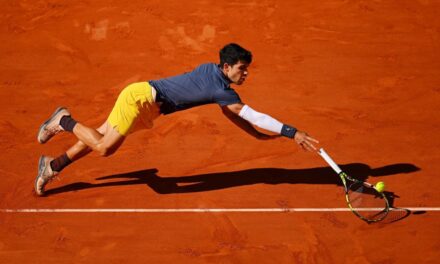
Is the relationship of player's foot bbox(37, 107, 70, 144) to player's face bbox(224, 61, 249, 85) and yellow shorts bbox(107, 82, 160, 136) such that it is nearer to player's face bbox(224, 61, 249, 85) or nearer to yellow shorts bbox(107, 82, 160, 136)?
yellow shorts bbox(107, 82, 160, 136)

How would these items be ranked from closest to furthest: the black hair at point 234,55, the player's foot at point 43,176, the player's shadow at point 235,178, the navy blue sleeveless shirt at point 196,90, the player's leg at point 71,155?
the black hair at point 234,55
the navy blue sleeveless shirt at point 196,90
the player's leg at point 71,155
the player's foot at point 43,176
the player's shadow at point 235,178

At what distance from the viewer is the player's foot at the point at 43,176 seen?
6965 millimetres

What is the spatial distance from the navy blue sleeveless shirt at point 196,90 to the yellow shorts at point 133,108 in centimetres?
10

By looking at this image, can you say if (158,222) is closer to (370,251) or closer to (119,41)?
(370,251)

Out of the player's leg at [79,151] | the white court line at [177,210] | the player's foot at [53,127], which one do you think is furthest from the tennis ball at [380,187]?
the player's foot at [53,127]

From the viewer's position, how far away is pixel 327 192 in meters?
7.18

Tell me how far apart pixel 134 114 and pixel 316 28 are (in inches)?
169

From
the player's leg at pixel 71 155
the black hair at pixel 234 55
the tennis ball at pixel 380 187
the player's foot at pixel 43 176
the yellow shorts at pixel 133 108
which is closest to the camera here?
the black hair at pixel 234 55

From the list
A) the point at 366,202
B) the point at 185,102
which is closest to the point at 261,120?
the point at 185,102

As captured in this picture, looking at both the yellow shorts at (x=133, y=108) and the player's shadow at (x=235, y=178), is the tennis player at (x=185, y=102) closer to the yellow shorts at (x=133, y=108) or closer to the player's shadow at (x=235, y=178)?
the yellow shorts at (x=133, y=108)

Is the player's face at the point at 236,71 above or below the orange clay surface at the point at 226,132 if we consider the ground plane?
above

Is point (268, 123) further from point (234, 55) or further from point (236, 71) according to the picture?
point (234, 55)

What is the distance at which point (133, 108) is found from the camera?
654 cm

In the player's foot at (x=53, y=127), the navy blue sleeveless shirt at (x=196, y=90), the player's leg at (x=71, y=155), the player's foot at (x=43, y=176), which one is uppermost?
the navy blue sleeveless shirt at (x=196, y=90)
